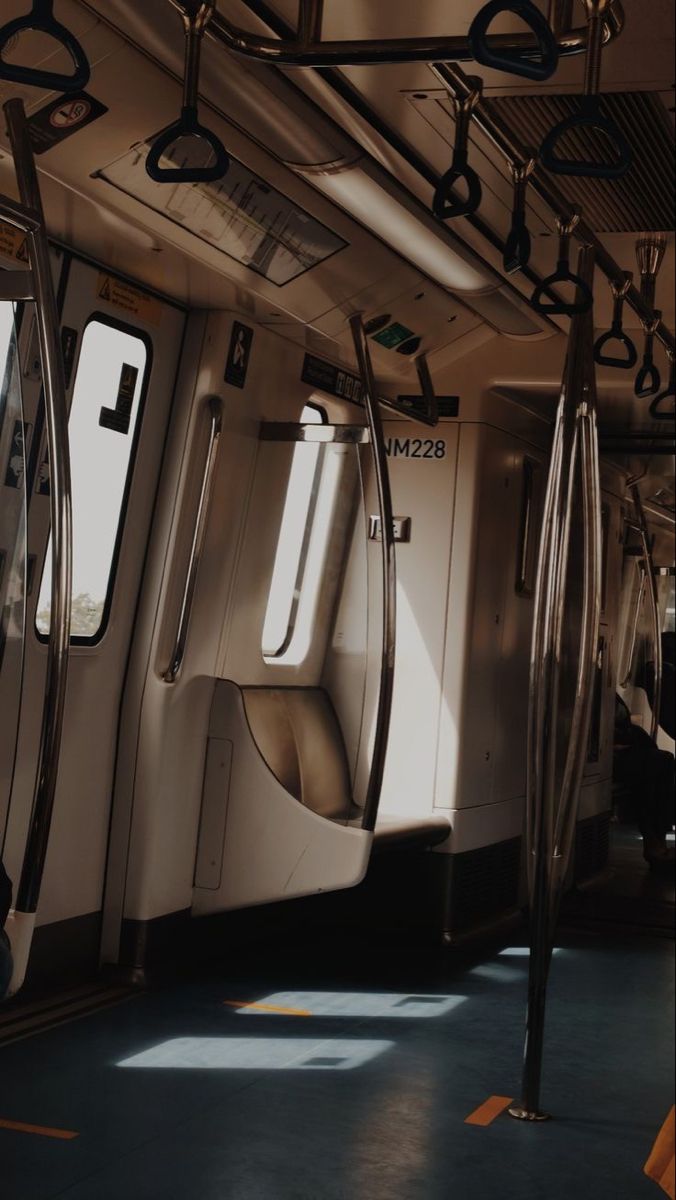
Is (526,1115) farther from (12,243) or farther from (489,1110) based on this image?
(12,243)

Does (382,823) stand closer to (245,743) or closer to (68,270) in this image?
(245,743)

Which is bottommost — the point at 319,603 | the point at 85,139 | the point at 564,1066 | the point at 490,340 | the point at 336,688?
the point at 564,1066

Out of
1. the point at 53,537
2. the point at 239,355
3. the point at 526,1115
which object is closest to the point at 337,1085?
the point at 526,1115

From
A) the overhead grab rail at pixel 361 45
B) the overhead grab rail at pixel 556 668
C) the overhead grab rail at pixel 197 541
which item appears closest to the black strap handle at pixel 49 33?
the overhead grab rail at pixel 361 45

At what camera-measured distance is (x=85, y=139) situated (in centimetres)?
400

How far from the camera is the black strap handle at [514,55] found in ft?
7.02

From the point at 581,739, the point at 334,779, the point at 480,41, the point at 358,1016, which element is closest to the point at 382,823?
the point at 334,779

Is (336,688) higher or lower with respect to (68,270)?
lower

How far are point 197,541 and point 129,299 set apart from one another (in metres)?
1.05

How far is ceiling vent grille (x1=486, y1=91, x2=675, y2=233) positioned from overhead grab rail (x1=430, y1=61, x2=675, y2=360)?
7 cm

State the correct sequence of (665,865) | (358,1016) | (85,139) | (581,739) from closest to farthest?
1. (85,139)
2. (581,739)
3. (358,1016)
4. (665,865)

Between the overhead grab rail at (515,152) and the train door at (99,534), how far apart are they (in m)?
1.83

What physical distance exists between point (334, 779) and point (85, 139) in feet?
9.91

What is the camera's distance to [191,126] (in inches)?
102
